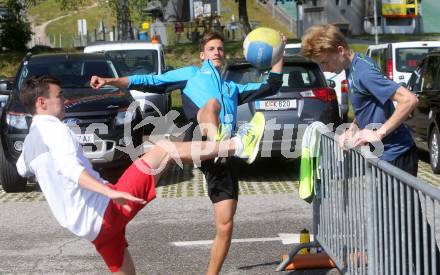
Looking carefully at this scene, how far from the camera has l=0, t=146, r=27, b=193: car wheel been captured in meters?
11.7

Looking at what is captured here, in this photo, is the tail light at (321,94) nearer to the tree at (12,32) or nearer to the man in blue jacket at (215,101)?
the man in blue jacket at (215,101)

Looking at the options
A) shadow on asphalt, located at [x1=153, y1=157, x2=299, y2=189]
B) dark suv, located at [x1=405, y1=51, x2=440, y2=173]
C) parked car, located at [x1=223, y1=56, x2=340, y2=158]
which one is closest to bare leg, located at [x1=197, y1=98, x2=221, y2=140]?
parked car, located at [x1=223, y1=56, x2=340, y2=158]

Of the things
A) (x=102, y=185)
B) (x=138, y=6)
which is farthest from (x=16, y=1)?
(x=102, y=185)

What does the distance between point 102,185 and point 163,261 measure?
3.03m

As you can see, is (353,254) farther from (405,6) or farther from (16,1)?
(405,6)

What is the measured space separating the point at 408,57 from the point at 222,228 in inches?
610

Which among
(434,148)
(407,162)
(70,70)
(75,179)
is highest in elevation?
(70,70)

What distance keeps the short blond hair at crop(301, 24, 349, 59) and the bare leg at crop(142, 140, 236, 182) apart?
0.81 metres

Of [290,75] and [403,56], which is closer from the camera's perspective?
[290,75]

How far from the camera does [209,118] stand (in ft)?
19.8

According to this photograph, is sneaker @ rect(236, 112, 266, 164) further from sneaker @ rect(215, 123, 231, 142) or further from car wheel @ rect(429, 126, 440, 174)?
car wheel @ rect(429, 126, 440, 174)

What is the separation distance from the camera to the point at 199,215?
974 cm

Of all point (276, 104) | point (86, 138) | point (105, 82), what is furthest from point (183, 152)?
point (276, 104)

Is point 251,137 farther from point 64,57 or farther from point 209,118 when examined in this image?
point 64,57
